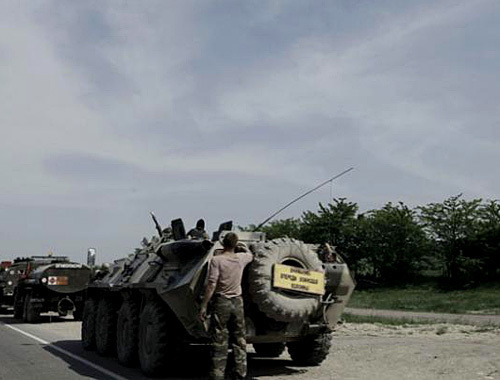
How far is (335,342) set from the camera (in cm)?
1520

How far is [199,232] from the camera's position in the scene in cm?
1130

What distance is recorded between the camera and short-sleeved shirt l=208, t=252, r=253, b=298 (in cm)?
893

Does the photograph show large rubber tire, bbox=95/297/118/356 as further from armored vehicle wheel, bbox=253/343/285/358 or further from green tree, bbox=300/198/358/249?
green tree, bbox=300/198/358/249

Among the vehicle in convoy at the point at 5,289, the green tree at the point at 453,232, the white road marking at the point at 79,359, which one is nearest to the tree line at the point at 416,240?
the green tree at the point at 453,232

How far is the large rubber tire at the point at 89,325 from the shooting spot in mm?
14312

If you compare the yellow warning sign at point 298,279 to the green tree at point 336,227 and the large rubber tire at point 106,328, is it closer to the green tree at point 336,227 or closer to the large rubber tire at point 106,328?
the large rubber tire at point 106,328

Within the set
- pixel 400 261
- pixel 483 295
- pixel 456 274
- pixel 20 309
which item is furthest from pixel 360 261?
pixel 20 309

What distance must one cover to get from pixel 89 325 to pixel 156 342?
15.6 ft

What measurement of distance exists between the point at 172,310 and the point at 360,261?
43.3m

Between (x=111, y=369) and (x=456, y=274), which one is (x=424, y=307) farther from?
(x=111, y=369)

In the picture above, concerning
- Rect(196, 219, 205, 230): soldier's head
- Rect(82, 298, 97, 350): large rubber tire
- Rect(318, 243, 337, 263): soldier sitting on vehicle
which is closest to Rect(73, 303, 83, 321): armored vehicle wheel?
Rect(82, 298, 97, 350): large rubber tire

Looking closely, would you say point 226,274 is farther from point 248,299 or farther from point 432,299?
point 432,299

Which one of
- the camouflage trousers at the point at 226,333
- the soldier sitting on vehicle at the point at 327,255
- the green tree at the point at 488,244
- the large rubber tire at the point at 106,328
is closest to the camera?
the camouflage trousers at the point at 226,333

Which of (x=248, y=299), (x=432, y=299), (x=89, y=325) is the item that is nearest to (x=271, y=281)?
(x=248, y=299)
